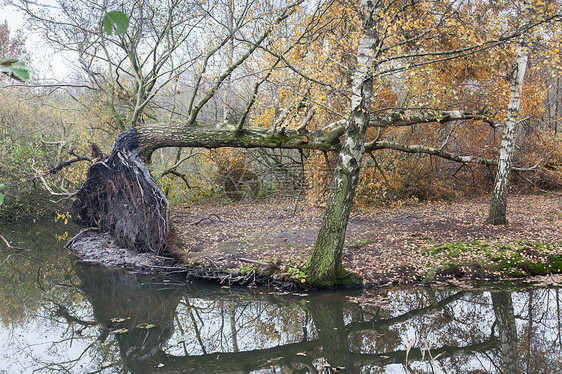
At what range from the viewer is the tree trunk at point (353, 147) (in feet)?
19.2

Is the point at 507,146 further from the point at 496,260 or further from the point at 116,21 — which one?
the point at 116,21

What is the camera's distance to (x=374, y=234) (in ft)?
29.8

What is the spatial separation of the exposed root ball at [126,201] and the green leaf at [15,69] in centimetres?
765

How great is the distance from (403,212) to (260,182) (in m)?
5.77

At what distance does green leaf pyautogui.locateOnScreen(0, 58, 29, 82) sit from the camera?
3.07 feet

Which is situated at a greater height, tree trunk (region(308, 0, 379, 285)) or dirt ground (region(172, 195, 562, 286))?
tree trunk (region(308, 0, 379, 285))

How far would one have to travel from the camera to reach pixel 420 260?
738cm

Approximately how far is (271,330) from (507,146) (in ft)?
20.6

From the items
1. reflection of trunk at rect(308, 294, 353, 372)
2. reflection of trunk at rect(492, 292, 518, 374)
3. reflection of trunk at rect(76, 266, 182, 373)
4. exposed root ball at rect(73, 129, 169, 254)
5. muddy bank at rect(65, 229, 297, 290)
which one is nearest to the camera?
reflection of trunk at rect(492, 292, 518, 374)

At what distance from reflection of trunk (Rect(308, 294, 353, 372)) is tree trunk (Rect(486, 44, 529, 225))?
4.60m

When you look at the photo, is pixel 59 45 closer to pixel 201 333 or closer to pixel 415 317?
pixel 201 333

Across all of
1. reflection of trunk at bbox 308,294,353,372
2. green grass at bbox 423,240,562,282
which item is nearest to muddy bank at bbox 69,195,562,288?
green grass at bbox 423,240,562,282

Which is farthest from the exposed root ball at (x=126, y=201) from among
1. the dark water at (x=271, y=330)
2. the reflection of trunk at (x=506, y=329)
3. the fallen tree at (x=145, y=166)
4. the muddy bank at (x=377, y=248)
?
the reflection of trunk at (x=506, y=329)

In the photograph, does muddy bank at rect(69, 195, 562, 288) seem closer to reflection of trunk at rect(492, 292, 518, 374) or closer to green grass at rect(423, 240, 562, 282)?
green grass at rect(423, 240, 562, 282)
